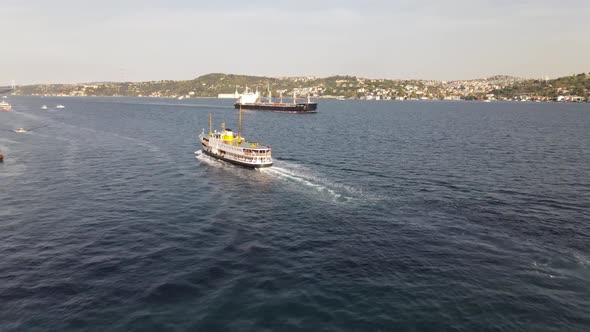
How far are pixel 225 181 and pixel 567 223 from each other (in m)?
60.7

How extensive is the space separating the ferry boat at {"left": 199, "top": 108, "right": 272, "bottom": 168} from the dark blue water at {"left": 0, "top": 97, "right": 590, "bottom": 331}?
8.93 feet

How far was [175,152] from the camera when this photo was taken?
379 feet

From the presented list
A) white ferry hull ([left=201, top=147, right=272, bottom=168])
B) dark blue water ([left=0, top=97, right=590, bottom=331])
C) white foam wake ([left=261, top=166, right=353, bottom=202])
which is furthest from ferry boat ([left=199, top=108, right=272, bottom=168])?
white foam wake ([left=261, top=166, right=353, bottom=202])

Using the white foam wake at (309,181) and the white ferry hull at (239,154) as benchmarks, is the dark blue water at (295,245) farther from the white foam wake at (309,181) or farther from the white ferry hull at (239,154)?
the white ferry hull at (239,154)

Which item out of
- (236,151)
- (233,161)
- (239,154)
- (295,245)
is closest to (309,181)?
(239,154)

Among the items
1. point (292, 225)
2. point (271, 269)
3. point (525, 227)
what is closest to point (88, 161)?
point (292, 225)

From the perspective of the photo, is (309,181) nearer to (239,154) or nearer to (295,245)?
(239,154)

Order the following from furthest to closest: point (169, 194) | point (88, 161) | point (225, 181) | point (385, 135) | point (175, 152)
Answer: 1. point (385, 135)
2. point (175, 152)
3. point (88, 161)
4. point (225, 181)
5. point (169, 194)

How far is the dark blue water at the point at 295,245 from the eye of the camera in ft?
115

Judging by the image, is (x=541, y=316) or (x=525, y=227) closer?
(x=541, y=316)

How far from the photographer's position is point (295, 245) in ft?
164

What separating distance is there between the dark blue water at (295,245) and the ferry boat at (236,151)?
8.93 feet

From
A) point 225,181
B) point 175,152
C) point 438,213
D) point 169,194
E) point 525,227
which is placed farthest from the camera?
point 175,152

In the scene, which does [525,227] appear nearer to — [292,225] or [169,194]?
[292,225]
